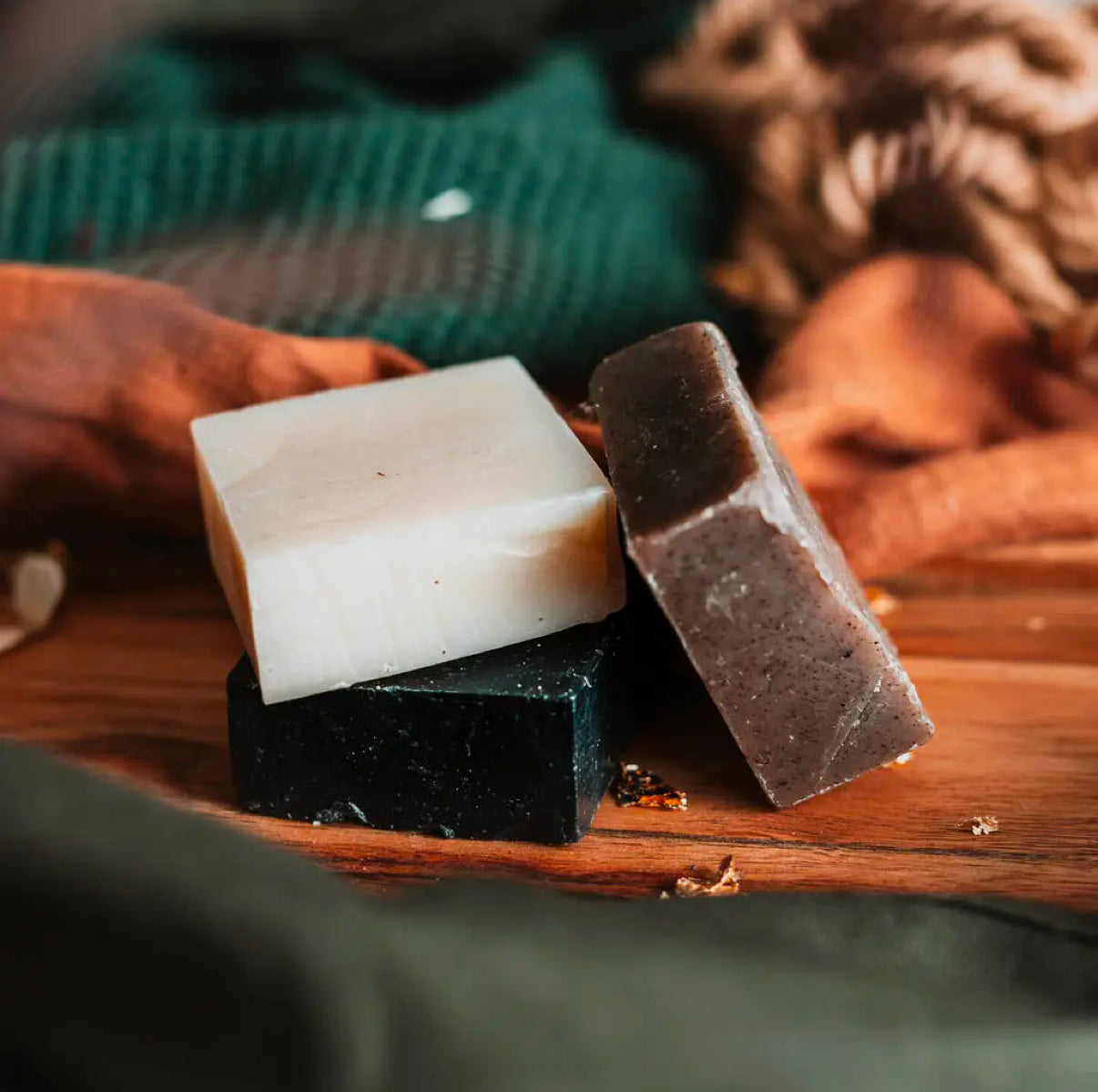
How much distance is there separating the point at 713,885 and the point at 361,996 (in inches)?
8.9

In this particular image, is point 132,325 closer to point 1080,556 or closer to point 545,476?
point 545,476

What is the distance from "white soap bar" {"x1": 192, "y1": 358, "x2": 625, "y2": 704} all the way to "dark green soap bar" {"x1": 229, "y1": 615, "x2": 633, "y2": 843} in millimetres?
13

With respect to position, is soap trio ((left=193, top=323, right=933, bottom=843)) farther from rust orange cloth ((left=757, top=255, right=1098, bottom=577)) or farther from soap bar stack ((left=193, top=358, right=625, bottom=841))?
rust orange cloth ((left=757, top=255, right=1098, bottom=577))

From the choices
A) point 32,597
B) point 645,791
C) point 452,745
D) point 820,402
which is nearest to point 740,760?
point 645,791

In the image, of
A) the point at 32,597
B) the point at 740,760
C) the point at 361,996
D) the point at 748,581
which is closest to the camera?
the point at 361,996

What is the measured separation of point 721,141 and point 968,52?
0.23m

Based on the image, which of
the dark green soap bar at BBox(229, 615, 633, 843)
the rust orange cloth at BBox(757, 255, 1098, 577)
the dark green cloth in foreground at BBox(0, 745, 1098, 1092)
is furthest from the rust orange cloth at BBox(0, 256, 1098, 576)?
the dark green cloth in foreground at BBox(0, 745, 1098, 1092)

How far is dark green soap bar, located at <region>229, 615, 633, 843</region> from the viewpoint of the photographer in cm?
59

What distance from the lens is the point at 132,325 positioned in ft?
2.65

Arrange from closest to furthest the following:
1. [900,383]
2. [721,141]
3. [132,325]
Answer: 1. [132,325]
2. [900,383]
3. [721,141]

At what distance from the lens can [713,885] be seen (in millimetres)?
593

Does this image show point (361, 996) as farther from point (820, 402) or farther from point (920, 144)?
point (920, 144)

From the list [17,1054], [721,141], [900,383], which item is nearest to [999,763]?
[900,383]

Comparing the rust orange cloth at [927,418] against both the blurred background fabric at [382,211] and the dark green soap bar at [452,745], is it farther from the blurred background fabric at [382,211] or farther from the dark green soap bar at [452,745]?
the dark green soap bar at [452,745]
